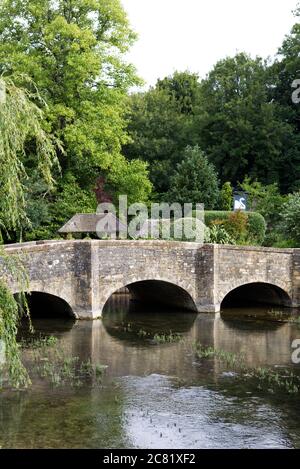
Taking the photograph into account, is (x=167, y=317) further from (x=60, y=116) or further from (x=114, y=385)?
(x=60, y=116)

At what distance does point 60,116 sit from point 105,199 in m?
5.09

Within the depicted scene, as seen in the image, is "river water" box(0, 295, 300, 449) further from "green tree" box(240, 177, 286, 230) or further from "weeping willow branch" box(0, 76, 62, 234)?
"green tree" box(240, 177, 286, 230)

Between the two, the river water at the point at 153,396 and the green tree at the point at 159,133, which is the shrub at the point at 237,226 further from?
the green tree at the point at 159,133

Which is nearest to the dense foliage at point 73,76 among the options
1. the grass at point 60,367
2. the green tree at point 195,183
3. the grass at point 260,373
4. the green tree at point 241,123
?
the green tree at point 195,183

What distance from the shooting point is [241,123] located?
1650 inches

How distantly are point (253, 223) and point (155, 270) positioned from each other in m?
9.80

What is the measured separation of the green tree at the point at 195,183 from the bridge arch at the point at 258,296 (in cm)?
893

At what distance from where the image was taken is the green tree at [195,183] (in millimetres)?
38281

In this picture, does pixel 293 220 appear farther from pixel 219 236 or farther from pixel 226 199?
pixel 226 199

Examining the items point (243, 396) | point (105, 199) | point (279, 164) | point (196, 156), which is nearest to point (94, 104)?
point (105, 199)

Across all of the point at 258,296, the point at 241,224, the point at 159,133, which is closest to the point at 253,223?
the point at 241,224

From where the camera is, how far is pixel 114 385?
1605 centimetres
